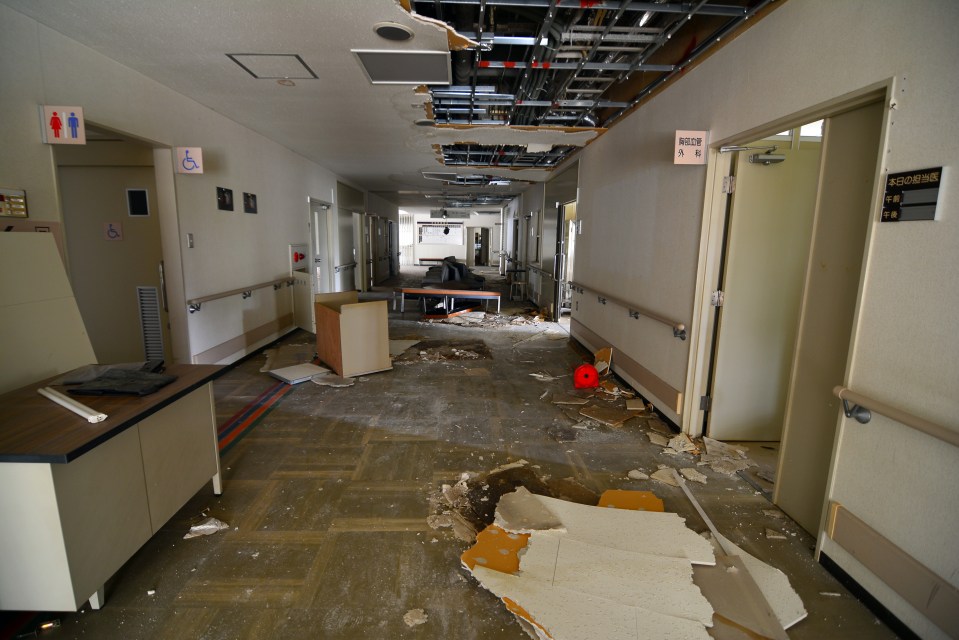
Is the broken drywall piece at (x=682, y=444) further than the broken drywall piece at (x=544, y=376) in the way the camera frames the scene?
No

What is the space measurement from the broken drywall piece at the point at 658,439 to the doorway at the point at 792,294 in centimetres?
34

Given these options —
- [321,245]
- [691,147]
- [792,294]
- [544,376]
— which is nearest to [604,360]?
[544,376]

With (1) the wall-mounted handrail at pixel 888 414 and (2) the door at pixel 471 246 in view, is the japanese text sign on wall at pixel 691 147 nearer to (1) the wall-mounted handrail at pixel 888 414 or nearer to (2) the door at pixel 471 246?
(1) the wall-mounted handrail at pixel 888 414

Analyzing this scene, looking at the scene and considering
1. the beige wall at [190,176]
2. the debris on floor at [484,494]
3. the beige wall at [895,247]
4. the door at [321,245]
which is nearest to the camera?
the beige wall at [895,247]

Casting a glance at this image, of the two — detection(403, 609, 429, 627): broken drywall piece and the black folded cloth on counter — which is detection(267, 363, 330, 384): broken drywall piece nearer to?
the black folded cloth on counter

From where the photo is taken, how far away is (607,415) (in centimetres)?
380

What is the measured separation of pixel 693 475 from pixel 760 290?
4.67 feet

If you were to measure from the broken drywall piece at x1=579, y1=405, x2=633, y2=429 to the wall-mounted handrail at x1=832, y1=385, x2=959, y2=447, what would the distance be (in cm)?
183

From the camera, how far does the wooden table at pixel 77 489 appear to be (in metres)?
1.47

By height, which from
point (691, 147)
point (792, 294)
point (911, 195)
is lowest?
point (792, 294)

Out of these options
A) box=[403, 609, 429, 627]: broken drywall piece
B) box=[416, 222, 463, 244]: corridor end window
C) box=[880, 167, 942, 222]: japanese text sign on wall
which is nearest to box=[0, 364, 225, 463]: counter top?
box=[403, 609, 429, 627]: broken drywall piece

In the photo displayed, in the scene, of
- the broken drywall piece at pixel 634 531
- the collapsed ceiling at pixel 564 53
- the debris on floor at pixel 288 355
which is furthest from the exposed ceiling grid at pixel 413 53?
the broken drywall piece at pixel 634 531

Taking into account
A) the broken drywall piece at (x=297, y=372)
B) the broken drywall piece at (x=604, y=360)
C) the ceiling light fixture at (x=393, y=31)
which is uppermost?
the ceiling light fixture at (x=393, y=31)

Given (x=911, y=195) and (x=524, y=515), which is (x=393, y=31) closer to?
(x=911, y=195)
